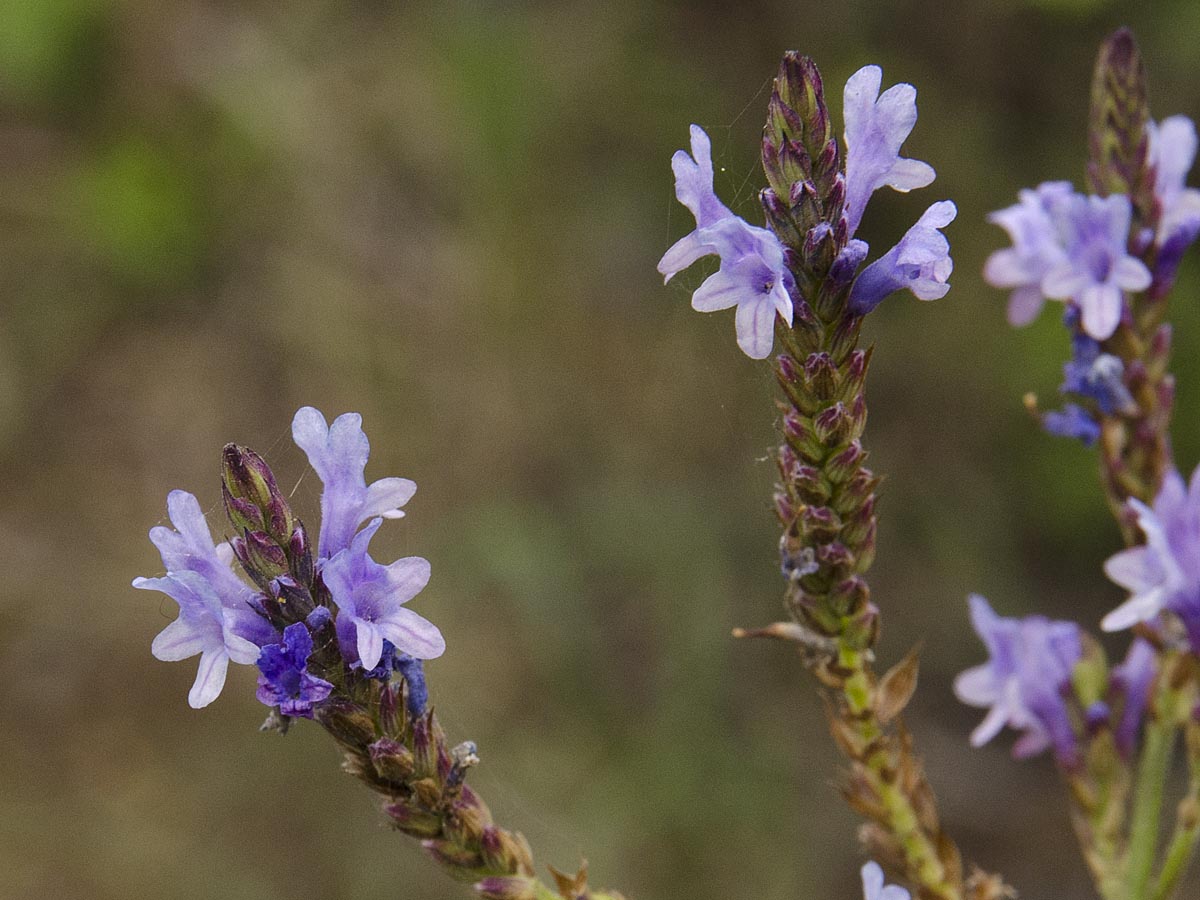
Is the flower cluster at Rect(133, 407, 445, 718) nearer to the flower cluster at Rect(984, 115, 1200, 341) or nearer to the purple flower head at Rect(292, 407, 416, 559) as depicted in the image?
the purple flower head at Rect(292, 407, 416, 559)

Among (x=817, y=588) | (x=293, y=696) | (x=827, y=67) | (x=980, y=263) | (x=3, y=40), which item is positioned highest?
(x=3, y=40)

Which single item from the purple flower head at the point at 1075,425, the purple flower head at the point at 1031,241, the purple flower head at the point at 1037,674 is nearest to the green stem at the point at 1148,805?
the purple flower head at the point at 1037,674

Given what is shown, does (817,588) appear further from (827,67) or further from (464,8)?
(464,8)

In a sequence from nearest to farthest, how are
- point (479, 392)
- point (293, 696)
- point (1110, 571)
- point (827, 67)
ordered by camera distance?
1. point (293, 696)
2. point (1110, 571)
3. point (827, 67)
4. point (479, 392)

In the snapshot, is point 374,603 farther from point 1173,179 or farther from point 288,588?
point 1173,179

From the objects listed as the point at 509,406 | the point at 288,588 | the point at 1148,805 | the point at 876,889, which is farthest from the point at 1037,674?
the point at 509,406

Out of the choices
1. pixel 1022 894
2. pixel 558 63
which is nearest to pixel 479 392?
pixel 558 63
